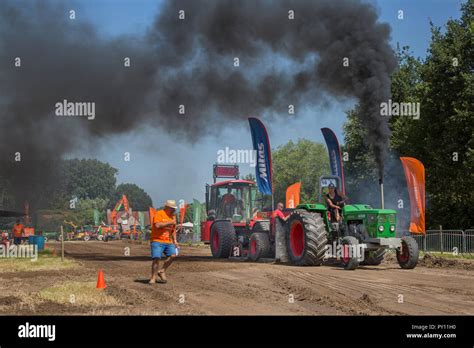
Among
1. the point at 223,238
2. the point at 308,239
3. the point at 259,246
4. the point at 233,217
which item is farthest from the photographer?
the point at 233,217

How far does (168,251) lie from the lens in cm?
1188

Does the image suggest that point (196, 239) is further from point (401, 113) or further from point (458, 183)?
point (458, 183)

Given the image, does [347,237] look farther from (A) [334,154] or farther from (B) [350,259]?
(A) [334,154]

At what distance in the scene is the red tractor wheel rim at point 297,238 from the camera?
53.3ft

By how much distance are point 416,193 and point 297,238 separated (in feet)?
20.3

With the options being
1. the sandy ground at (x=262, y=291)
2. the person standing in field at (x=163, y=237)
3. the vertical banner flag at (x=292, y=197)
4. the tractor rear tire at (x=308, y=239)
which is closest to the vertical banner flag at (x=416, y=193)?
the vertical banner flag at (x=292, y=197)

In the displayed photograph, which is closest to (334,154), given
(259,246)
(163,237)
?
(259,246)

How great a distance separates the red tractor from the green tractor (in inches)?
90.9

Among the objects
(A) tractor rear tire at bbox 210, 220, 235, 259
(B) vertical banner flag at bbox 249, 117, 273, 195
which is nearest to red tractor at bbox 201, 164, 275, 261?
(A) tractor rear tire at bbox 210, 220, 235, 259

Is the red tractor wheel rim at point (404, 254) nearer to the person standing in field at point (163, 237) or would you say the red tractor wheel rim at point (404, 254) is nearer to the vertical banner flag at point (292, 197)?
the person standing in field at point (163, 237)

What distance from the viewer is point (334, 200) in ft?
51.9

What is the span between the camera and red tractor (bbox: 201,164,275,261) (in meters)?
19.4

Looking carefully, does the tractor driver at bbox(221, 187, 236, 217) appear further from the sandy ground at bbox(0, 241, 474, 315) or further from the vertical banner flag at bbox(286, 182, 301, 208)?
the sandy ground at bbox(0, 241, 474, 315)
